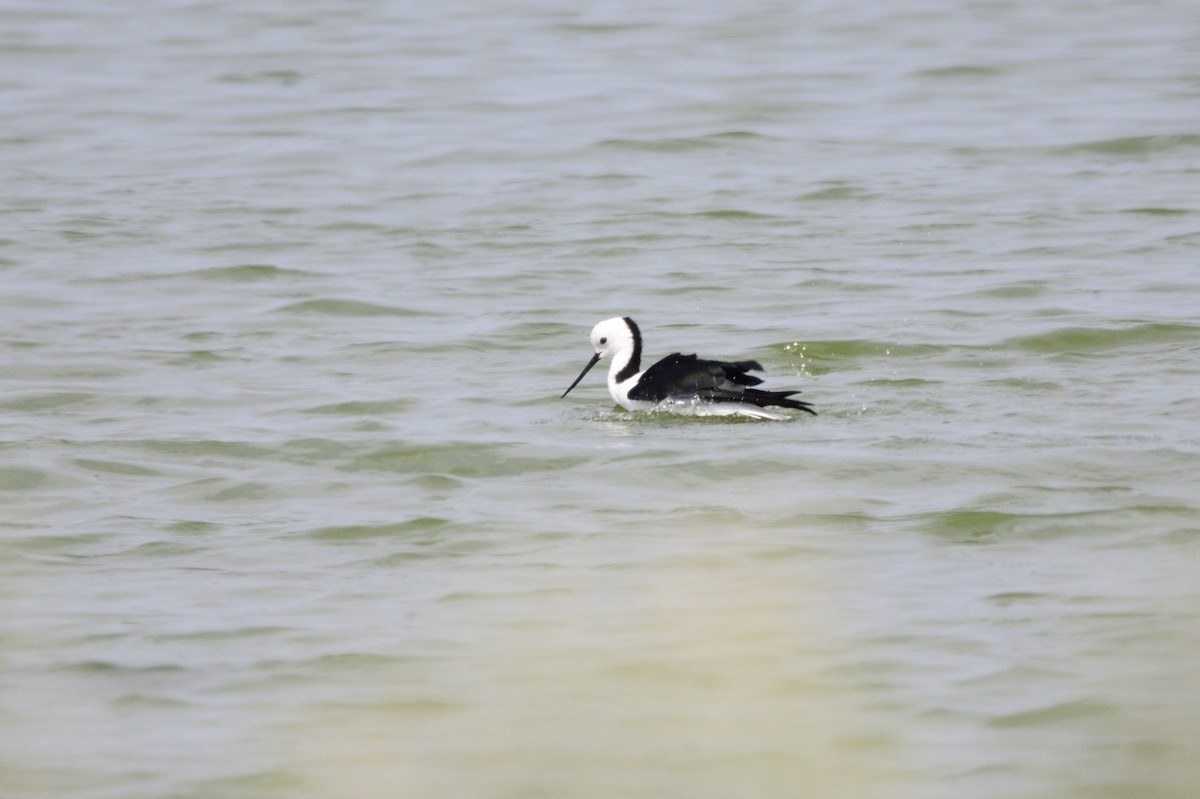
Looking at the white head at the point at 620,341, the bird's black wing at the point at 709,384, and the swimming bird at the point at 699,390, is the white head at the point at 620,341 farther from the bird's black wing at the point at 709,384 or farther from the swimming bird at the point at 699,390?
the bird's black wing at the point at 709,384

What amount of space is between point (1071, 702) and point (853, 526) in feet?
7.33

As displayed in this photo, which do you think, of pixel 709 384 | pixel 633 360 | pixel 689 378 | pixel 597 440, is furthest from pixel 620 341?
pixel 597 440

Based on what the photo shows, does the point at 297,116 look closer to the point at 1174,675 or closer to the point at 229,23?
the point at 229,23

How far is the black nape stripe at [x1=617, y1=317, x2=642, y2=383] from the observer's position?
1106 cm

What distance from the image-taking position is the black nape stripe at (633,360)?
436 inches

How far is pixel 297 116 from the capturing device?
2141 centimetres

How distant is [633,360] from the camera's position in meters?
11.1

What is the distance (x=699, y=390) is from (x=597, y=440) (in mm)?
702

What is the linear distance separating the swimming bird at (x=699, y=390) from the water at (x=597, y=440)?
0.13 meters

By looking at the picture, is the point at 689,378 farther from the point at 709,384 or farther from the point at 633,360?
the point at 633,360

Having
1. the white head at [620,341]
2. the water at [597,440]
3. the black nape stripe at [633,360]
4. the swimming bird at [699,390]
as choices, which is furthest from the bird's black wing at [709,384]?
the white head at [620,341]

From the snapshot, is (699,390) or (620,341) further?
(620,341)

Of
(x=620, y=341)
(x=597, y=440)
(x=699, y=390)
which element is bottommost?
(x=597, y=440)

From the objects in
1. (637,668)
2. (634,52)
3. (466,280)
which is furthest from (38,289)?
(634,52)
